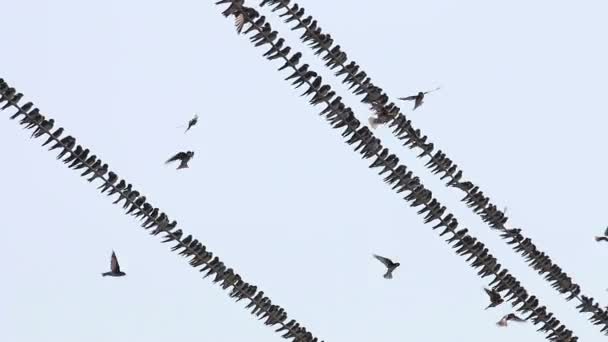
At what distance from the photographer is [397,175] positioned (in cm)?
3356

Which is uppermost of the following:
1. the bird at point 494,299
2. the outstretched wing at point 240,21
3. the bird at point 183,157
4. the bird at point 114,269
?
the bird at point 494,299

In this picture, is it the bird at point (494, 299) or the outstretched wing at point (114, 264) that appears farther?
the bird at point (494, 299)

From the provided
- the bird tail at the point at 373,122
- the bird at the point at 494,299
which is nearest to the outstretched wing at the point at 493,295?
the bird at the point at 494,299

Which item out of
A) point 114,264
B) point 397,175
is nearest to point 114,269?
point 114,264

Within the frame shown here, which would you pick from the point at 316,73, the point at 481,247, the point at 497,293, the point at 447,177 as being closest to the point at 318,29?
the point at 316,73

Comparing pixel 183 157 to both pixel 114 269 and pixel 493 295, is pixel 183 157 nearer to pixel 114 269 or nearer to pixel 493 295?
pixel 114 269

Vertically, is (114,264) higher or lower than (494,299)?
lower

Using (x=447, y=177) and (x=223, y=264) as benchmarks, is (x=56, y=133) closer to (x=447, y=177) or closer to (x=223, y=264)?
(x=223, y=264)

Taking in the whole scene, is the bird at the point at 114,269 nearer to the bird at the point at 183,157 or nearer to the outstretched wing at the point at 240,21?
the bird at the point at 183,157

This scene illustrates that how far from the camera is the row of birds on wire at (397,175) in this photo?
1209 inches

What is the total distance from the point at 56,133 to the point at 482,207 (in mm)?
12414

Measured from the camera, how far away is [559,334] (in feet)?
128

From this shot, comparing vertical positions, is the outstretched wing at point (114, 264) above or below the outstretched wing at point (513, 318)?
below

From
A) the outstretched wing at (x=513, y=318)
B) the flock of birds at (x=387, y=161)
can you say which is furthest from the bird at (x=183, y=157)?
the outstretched wing at (x=513, y=318)
